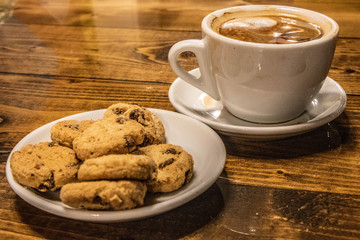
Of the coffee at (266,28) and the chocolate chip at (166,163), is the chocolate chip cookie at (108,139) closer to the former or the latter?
the chocolate chip at (166,163)

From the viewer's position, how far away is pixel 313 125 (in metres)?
0.98

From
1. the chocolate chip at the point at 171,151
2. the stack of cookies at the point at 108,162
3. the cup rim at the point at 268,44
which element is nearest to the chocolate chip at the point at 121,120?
the stack of cookies at the point at 108,162

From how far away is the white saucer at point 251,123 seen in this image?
967 mm

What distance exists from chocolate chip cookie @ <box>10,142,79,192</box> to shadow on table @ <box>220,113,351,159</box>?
39 cm

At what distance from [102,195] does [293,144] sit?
1.75ft

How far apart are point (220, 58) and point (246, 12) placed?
0.29 m

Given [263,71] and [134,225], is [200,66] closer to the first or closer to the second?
[263,71]

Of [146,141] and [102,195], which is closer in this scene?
[102,195]

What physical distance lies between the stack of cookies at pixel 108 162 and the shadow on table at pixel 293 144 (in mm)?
198

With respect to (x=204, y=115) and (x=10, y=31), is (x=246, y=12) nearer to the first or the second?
(x=204, y=115)

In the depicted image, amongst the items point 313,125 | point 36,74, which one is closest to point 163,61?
point 36,74

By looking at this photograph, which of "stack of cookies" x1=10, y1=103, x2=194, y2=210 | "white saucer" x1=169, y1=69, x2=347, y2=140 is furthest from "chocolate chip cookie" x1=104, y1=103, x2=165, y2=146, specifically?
"white saucer" x1=169, y1=69, x2=347, y2=140

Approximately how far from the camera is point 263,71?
1.00 meters

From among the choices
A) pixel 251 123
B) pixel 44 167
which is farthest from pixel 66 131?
pixel 251 123
